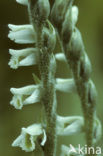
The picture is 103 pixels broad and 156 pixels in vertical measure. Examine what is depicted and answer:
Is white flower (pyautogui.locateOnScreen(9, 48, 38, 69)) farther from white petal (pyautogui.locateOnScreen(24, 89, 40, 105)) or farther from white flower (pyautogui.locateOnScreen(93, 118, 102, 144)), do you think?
white flower (pyautogui.locateOnScreen(93, 118, 102, 144))

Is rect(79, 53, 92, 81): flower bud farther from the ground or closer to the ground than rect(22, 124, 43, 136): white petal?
farther from the ground

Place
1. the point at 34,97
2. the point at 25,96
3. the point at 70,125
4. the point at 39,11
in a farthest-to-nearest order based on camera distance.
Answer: the point at 70,125 < the point at 25,96 < the point at 34,97 < the point at 39,11

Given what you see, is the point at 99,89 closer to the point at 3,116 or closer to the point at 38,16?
the point at 3,116

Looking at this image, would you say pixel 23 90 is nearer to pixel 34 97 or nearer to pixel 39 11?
pixel 34 97

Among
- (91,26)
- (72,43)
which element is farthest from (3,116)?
(72,43)

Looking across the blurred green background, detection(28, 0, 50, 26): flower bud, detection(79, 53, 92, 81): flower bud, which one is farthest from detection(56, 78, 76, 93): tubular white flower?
the blurred green background

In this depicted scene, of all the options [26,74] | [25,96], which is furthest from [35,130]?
[26,74]
